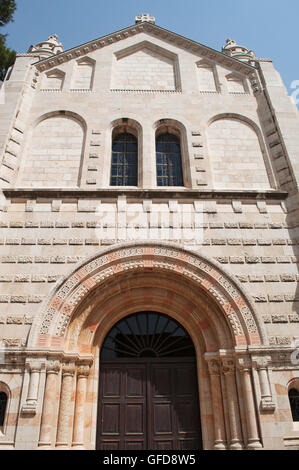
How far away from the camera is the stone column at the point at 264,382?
703cm

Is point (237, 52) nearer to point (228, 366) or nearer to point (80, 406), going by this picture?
point (228, 366)

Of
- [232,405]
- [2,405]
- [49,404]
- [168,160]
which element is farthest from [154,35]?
[2,405]

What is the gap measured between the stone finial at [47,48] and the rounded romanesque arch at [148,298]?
10190 millimetres

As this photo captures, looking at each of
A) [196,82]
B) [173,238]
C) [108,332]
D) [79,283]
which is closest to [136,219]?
[173,238]

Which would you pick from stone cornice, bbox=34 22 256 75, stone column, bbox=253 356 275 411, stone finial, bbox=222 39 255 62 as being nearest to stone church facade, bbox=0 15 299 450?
stone column, bbox=253 356 275 411

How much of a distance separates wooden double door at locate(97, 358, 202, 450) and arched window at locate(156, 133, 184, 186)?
544 cm

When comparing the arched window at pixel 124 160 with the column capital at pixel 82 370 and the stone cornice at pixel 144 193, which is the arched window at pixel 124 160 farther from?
the column capital at pixel 82 370

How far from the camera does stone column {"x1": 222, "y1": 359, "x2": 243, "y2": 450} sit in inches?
283

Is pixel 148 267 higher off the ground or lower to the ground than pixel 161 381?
higher

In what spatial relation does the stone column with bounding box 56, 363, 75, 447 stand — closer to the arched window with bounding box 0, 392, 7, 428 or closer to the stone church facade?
the stone church facade

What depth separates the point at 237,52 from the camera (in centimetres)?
1477

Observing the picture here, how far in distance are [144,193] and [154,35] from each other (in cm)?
906

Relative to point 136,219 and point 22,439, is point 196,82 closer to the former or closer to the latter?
point 136,219

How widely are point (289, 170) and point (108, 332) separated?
705cm
